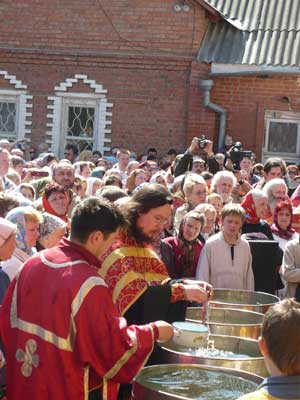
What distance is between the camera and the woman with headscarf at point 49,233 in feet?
19.4

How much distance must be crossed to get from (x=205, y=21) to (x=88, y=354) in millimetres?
12902

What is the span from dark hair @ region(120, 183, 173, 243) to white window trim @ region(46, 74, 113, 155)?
37.7 feet

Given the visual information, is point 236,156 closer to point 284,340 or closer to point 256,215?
point 256,215

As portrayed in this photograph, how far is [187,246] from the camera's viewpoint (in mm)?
6805

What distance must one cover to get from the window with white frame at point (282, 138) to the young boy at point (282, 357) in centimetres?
1308

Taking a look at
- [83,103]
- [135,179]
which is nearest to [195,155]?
[135,179]

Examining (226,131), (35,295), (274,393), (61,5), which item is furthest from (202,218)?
(61,5)

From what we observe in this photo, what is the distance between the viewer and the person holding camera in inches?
419

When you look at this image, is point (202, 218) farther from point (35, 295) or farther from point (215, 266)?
point (35, 295)

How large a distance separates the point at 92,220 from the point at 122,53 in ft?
40.6

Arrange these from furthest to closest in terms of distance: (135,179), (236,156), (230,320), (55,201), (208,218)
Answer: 1. (236,156)
2. (135,179)
3. (208,218)
4. (55,201)
5. (230,320)

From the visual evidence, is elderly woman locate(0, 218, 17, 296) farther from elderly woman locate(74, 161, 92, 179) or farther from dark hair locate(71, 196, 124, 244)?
elderly woman locate(74, 161, 92, 179)

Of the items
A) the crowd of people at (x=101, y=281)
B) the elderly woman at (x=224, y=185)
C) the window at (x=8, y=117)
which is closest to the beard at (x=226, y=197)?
the elderly woman at (x=224, y=185)

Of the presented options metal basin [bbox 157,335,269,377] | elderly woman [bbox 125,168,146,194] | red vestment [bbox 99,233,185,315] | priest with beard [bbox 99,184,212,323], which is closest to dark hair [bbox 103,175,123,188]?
elderly woman [bbox 125,168,146,194]
